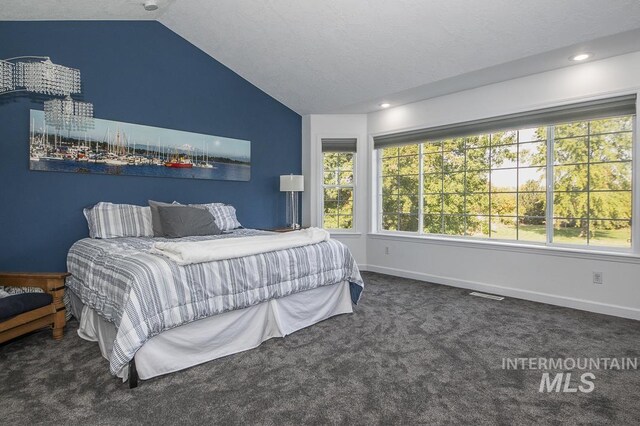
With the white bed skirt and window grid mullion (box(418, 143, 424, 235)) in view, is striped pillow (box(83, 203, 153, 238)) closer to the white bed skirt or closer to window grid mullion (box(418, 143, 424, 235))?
the white bed skirt

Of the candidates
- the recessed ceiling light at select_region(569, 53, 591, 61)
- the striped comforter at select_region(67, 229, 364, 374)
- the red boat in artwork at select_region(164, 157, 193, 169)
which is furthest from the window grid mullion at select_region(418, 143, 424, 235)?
the red boat in artwork at select_region(164, 157, 193, 169)

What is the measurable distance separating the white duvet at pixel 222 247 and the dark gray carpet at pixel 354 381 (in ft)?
2.31

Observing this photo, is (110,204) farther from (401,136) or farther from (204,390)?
(401,136)

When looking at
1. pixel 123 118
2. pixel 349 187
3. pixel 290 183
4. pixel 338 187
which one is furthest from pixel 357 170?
pixel 123 118

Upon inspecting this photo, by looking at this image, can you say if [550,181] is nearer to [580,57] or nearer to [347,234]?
[580,57]

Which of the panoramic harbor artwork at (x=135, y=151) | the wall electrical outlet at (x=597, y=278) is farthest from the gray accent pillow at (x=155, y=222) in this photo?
the wall electrical outlet at (x=597, y=278)

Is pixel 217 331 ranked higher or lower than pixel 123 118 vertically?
lower

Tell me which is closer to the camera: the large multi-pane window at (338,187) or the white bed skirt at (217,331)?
the white bed skirt at (217,331)

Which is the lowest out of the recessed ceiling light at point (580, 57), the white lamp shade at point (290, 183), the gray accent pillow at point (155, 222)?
the gray accent pillow at point (155, 222)

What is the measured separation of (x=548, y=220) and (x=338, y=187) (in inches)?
110

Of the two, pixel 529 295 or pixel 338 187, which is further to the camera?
pixel 338 187

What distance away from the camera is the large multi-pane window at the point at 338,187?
5.61 m

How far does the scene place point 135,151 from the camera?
3.96m

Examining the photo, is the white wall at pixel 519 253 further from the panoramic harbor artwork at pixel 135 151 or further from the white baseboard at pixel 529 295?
the panoramic harbor artwork at pixel 135 151
